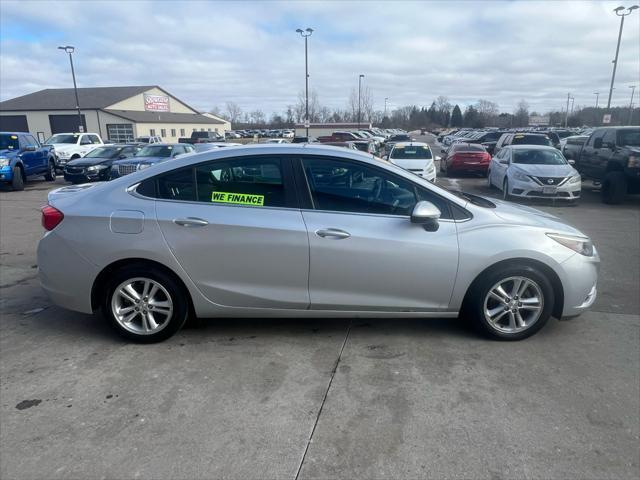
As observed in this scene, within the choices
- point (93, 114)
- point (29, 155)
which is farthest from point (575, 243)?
point (93, 114)

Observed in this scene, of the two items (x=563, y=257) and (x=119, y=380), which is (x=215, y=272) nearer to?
(x=119, y=380)

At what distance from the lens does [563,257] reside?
4.06 meters

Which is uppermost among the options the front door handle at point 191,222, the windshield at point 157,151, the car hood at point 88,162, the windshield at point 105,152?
the front door handle at point 191,222

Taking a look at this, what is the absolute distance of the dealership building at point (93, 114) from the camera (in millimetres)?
56000

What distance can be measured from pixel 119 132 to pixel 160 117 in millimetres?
8422

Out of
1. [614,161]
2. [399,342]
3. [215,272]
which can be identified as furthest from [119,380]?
[614,161]

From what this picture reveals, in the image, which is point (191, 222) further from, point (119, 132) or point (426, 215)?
point (119, 132)

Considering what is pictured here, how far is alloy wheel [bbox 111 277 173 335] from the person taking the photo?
157 inches

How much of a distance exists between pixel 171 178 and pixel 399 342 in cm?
244

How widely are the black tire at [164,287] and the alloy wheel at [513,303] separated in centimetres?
261

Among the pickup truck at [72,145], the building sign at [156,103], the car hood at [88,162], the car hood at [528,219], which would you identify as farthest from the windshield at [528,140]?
the building sign at [156,103]

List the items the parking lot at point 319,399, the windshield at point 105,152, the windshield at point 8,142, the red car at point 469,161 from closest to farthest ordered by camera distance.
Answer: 1. the parking lot at point 319,399
2. the windshield at point 8,142
3. the windshield at point 105,152
4. the red car at point 469,161

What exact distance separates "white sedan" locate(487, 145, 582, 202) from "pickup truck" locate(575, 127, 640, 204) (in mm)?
1062

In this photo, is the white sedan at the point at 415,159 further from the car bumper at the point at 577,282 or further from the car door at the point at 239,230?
the car door at the point at 239,230
